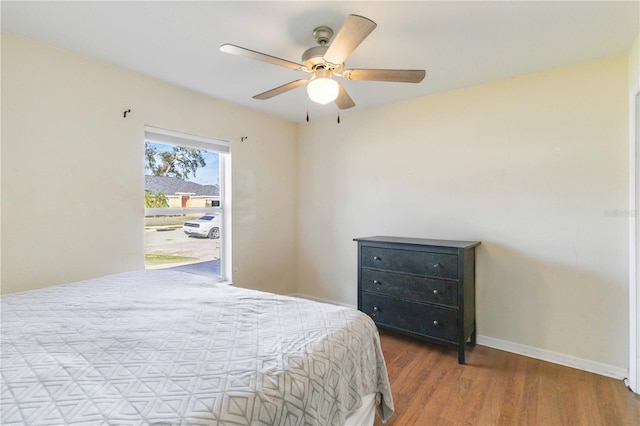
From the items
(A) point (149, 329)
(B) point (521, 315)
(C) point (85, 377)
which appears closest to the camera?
(C) point (85, 377)

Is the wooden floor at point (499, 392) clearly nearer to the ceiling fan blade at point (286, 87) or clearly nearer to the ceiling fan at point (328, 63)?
the ceiling fan at point (328, 63)

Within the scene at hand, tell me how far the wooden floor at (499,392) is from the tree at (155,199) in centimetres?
239

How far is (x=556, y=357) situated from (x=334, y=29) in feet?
9.69

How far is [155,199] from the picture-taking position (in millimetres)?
2711

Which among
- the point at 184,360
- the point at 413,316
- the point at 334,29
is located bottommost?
the point at 413,316

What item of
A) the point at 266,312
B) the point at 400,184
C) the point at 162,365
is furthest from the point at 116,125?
the point at 400,184

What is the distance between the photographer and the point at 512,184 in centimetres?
259

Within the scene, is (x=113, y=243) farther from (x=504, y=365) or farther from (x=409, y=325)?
(x=504, y=365)

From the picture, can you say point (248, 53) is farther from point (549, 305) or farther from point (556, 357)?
point (556, 357)

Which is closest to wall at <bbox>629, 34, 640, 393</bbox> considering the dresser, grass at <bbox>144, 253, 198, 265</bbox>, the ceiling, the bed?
the ceiling

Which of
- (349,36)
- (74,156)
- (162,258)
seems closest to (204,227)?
(162,258)

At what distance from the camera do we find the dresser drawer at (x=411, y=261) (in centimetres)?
242

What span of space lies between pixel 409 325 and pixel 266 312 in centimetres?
156

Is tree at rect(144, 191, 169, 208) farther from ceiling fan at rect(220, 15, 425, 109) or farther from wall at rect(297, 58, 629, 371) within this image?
wall at rect(297, 58, 629, 371)
